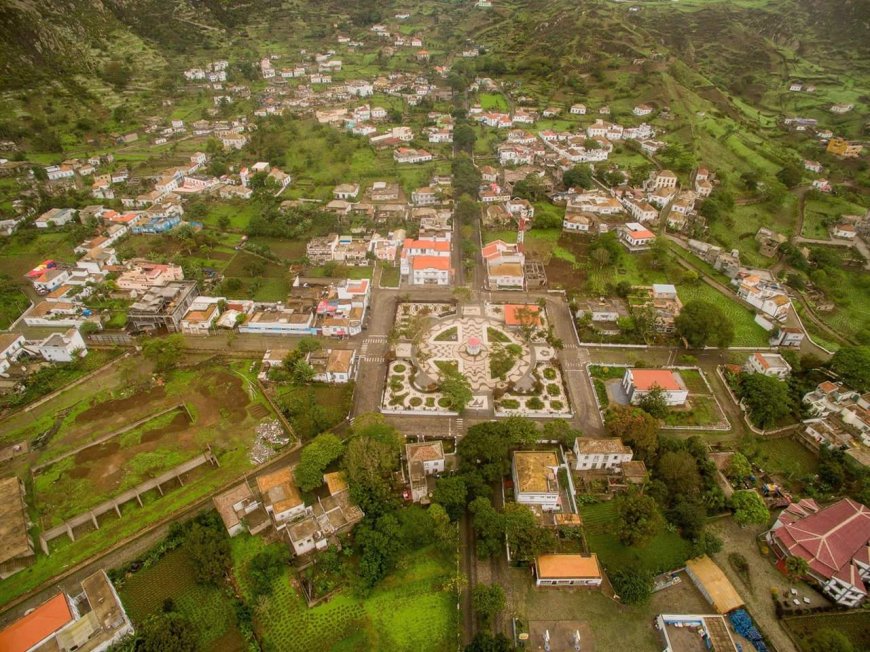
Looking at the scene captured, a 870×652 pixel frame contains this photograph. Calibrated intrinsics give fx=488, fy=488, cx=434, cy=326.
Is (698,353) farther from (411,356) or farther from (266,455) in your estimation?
(266,455)

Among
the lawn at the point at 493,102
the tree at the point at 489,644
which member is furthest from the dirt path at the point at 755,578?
the lawn at the point at 493,102

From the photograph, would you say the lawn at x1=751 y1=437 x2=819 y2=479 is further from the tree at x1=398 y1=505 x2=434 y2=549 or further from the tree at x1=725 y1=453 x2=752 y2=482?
the tree at x1=398 y1=505 x2=434 y2=549

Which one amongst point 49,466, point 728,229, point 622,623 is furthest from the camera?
point 728,229

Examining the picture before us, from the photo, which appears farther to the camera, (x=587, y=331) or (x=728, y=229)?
(x=728, y=229)

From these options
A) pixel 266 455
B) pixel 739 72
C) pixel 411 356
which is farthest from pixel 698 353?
pixel 739 72

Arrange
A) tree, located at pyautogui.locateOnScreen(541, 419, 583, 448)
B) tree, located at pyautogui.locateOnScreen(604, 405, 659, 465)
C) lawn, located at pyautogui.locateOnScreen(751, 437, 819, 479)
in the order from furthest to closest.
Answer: tree, located at pyautogui.locateOnScreen(541, 419, 583, 448) → lawn, located at pyautogui.locateOnScreen(751, 437, 819, 479) → tree, located at pyautogui.locateOnScreen(604, 405, 659, 465)

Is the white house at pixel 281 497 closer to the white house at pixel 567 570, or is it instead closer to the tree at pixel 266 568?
the tree at pixel 266 568

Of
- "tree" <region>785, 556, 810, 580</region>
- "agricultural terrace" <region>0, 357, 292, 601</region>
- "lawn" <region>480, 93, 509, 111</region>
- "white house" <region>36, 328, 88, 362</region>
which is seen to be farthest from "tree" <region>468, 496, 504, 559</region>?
"lawn" <region>480, 93, 509, 111</region>

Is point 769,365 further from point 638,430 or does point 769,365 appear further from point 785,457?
point 638,430
